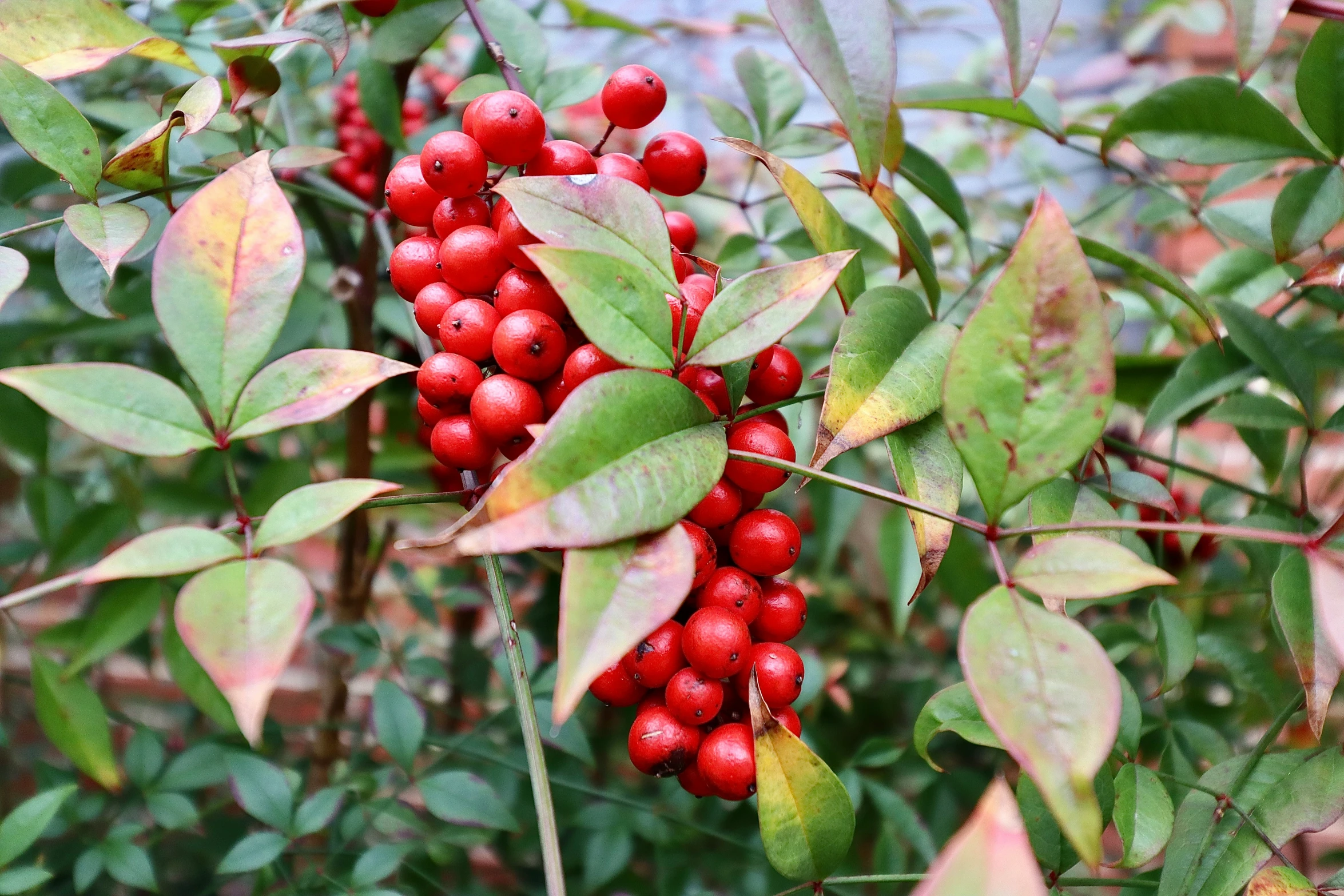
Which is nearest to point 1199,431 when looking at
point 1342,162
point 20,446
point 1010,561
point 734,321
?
point 1010,561

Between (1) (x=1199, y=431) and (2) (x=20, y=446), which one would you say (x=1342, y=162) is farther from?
(1) (x=1199, y=431)

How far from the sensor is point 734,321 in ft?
1.13

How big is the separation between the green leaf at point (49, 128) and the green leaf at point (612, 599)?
0.98 feet

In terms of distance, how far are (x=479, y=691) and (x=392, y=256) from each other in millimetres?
559

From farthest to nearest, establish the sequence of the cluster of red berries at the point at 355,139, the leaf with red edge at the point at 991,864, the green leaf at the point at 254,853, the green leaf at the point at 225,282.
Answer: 1. the cluster of red berries at the point at 355,139
2. the green leaf at the point at 254,853
3. the green leaf at the point at 225,282
4. the leaf with red edge at the point at 991,864

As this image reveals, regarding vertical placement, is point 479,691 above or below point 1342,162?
below

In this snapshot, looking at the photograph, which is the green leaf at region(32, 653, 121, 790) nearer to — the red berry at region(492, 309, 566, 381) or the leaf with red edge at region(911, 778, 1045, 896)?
the red berry at region(492, 309, 566, 381)

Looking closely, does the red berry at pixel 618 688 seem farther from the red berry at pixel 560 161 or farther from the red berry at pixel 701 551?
the red berry at pixel 560 161

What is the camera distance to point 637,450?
31cm

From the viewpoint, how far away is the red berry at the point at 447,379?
0.39 meters

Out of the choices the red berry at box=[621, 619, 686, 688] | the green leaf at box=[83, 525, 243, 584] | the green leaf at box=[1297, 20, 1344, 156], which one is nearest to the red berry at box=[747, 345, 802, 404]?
the red berry at box=[621, 619, 686, 688]

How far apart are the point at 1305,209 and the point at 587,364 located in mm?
424

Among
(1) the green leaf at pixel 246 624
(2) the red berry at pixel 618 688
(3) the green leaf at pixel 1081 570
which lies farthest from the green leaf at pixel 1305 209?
(1) the green leaf at pixel 246 624

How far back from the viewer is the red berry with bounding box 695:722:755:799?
0.36 metres
